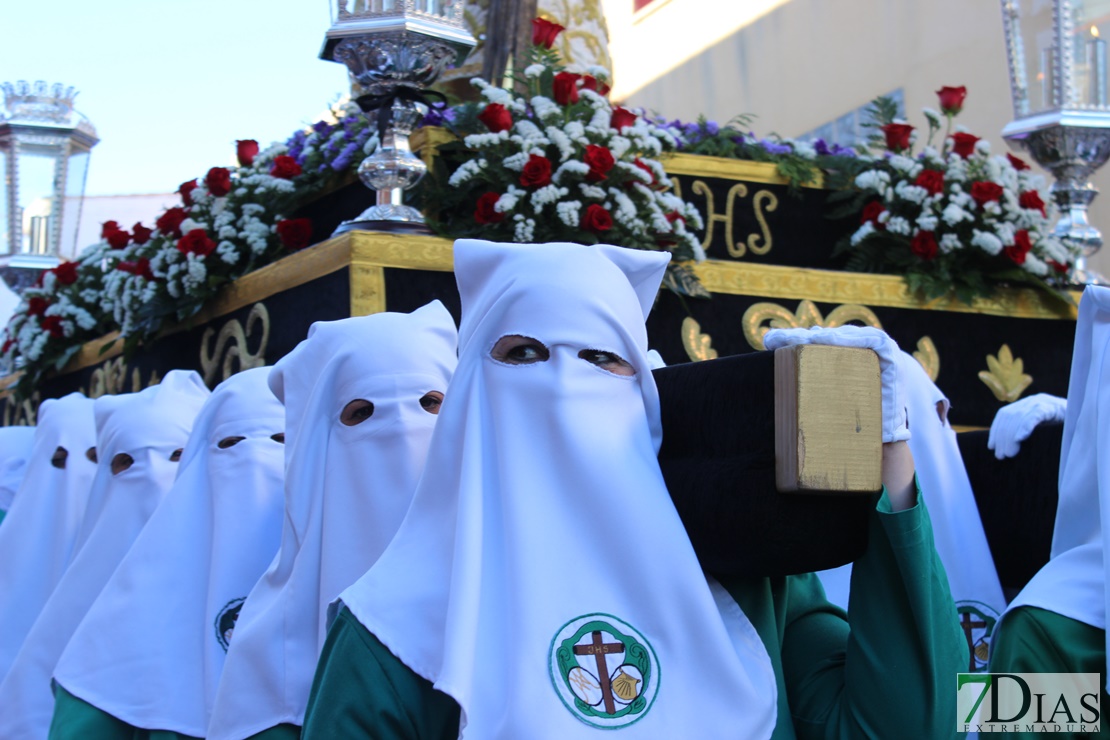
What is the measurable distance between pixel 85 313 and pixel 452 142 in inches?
112

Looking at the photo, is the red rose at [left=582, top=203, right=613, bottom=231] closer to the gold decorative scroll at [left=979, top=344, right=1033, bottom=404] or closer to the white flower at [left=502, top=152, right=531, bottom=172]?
the white flower at [left=502, top=152, right=531, bottom=172]

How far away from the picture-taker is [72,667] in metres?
4.30

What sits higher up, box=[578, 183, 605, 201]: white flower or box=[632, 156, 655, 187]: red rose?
box=[632, 156, 655, 187]: red rose

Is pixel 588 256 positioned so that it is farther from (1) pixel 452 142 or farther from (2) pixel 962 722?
(1) pixel 452 142

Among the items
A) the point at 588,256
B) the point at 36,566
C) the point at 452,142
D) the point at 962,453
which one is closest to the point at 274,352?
the point at 452,142

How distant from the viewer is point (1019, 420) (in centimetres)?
425

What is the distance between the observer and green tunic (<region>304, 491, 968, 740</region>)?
2320mm

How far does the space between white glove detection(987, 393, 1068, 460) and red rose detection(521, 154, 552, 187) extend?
174 centimetres

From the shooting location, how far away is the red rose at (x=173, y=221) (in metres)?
6.28

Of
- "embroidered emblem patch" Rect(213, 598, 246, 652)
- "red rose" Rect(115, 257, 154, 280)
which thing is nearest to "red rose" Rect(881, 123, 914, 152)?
"red rose" Rect(115, 257, 154, 280)

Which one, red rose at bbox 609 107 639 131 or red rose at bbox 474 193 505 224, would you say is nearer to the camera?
red rose at bbox 474 193 505 224

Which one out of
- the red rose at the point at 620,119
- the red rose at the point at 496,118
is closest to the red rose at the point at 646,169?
the red rose at the point at 620,119

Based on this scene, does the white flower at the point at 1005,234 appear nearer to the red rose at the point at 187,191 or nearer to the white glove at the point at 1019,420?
the white glove at the point at 1019,420

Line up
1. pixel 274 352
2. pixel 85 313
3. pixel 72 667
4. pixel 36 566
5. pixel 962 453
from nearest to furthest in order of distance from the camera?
pixel 72 667, pixel 962 453, pixel 274 352, pixel 36 566, pixel 85 313
